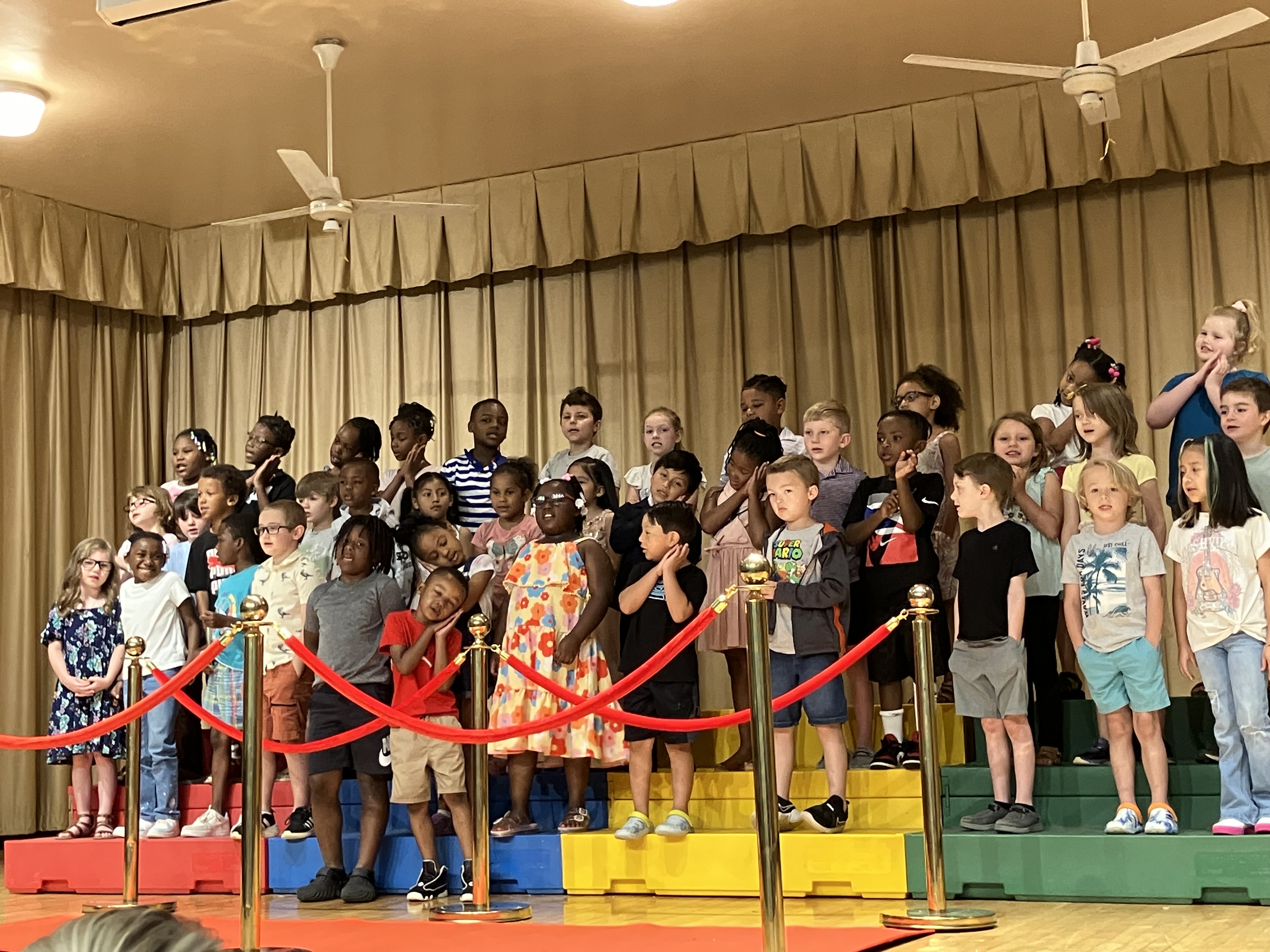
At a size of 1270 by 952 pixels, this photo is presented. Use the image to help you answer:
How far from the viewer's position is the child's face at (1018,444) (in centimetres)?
589

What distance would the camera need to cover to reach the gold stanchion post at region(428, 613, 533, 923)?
192 inches

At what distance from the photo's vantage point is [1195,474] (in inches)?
194

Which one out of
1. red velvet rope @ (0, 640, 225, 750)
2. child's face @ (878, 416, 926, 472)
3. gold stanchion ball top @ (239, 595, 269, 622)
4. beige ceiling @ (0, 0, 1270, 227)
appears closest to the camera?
gold stanchion ball top @ (239, 595, 269, 622)

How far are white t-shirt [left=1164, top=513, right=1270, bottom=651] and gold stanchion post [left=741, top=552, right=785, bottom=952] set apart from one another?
1876 millimetres

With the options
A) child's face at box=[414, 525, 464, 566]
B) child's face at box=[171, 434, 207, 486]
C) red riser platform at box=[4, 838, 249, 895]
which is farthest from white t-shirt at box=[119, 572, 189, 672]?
child's face at box=[414, 525, 464, 566]

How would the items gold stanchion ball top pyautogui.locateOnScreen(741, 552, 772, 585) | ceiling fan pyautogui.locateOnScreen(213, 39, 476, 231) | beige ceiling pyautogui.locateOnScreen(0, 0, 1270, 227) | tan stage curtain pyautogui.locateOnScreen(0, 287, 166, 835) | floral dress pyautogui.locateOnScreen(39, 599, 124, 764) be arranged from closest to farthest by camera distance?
gold stanchion ball top pyautogui.locateOnScreen(741, 552, 772, 585), ceiling fan pyautogui.locateOnScreen(213, 39, 476, 231), beige ceiling pyautogui.locateOnScreen(0, 0, 1270, 227), floral dress pyautogui.locateOnScreen(39, 599, 124, 764), tan stage curtain pyautogui.locateOnScreen(0, 287, 166, 835)

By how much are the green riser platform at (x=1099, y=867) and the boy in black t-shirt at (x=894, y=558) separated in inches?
21.9

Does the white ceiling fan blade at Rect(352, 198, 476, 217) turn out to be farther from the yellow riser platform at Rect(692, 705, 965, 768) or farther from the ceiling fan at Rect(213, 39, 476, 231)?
the yellow riser platform at Rect(692, 705, 965, 768)

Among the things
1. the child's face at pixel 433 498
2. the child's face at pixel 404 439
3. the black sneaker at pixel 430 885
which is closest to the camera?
the black sneaker at pixel 430 885

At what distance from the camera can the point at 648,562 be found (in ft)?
18.9

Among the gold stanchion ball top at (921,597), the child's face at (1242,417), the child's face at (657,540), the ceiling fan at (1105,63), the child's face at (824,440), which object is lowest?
the gold stanchion ball top at (921,597)

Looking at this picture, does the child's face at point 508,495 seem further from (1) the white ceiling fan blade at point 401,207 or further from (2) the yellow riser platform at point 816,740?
(1) the white ceiling fan blade at point 401,207

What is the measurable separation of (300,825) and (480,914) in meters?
1.40

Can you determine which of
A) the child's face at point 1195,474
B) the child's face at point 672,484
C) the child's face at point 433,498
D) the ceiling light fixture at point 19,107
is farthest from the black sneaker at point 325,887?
the ceiling light fixture at point 19,107
